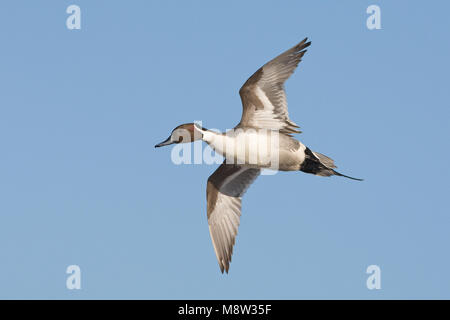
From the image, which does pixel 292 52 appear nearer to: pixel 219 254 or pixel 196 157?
pixel 196 157

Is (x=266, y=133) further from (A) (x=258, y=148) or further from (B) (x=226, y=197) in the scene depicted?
(B) (x=226, y=197)

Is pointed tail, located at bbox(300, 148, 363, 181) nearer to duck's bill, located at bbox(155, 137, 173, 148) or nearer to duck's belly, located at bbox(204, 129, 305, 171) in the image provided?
duck's belly, located at bbox(204, 129, 305, 171)

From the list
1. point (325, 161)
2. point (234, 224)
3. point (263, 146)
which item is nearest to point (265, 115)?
point (263, 146)

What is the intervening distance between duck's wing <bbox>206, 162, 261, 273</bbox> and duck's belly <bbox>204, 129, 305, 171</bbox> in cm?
104

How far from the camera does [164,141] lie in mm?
10383

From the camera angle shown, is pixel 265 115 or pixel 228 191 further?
pixel 228 191

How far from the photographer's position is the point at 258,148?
33.2 feet

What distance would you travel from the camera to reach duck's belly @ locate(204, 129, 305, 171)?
10.1m

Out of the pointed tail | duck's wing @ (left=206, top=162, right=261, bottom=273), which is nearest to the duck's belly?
the pointed tail

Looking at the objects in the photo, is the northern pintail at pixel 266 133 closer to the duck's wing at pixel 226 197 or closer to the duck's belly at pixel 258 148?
the duck's belly at pixel 258 148

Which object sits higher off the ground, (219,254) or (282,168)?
(282,168)

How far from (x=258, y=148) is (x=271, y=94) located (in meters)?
0.72

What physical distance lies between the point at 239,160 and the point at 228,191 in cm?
126
